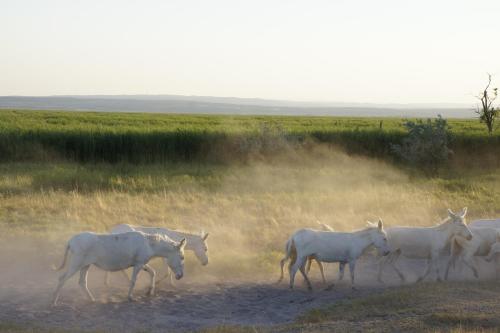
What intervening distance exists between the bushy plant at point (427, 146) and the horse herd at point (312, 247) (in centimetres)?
1924

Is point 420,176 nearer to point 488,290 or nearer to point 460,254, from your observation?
point 460,254

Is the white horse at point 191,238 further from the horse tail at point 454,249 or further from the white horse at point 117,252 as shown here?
the horse tail at point 454,249

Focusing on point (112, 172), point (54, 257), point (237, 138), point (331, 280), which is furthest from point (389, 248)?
point (237, 138)

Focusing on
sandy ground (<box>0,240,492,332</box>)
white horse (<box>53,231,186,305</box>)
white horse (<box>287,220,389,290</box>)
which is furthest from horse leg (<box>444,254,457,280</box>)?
white horse (<box>53,231,186,305</box>)

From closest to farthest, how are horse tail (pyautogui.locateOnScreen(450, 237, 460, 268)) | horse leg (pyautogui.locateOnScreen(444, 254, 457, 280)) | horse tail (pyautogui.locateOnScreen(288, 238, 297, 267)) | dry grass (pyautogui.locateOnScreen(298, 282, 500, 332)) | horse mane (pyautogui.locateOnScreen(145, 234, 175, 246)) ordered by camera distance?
dry grass (pyautogui.locateOnScreen(298, 282, 500, 332)) → horse mane (pyautogui.locateOnScreen(145, 234, 175, 246)) → horse tail (pyautogui.locateOnScreen(288, 238, 297, 267)) → horse leg (pyautogui.locateOnScreen(444, 254, 457, 280)) → horse tail (pyautogui.locateOnScreen(450, 237, 460, 268))

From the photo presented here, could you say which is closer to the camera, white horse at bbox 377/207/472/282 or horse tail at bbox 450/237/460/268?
white horse at bbox 377/207/472/282

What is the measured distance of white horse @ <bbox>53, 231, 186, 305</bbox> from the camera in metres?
12.1

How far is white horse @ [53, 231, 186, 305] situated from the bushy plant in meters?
23.3

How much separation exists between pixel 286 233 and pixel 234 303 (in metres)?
6.20

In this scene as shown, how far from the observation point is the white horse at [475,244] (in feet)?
47.2

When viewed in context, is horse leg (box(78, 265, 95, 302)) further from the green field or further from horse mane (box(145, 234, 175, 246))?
the green field

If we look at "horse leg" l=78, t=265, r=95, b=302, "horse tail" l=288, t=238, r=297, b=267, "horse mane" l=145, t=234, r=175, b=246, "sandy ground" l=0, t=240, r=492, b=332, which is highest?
"horse mane" l=145, t=234, r=175, b=246

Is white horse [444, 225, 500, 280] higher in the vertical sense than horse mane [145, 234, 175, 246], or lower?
lower

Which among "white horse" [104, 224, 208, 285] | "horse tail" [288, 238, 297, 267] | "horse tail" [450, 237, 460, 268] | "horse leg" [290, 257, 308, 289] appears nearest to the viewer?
"horse leg" [290, 257, 308, 289]
